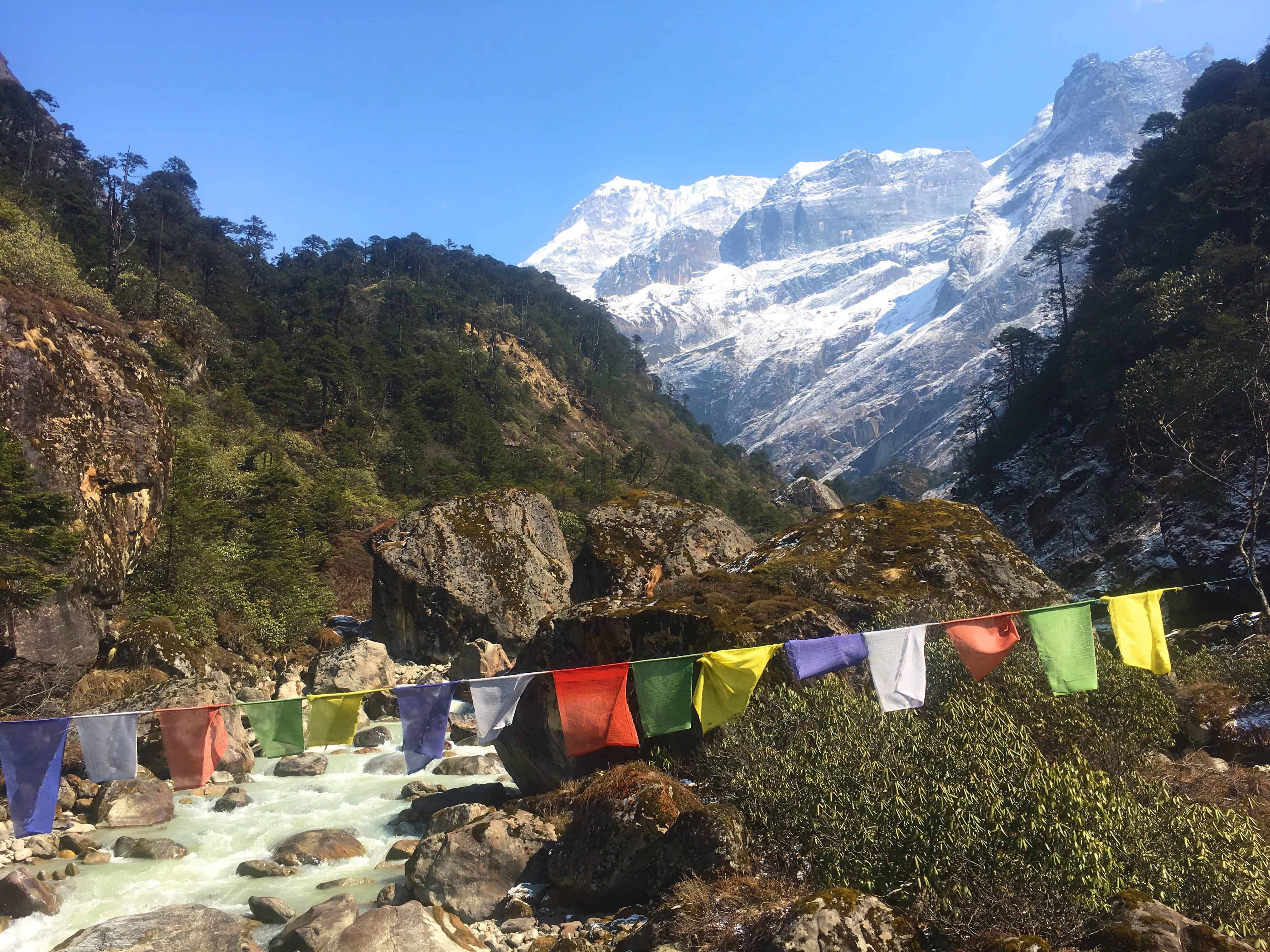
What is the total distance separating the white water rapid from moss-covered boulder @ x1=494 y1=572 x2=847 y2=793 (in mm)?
2214

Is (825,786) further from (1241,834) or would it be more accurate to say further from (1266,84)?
(1266,84)

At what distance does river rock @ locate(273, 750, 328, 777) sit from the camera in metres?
14.1

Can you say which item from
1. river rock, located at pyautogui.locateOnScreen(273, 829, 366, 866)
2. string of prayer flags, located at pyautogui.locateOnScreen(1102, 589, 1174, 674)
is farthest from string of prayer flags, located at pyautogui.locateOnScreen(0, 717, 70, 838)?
string of prayer flags, located at pyautogui.locateOnScreen(1102, 589, 1174, 674)

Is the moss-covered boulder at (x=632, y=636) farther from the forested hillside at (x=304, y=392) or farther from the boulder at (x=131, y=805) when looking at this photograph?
the forested hillside at (x=304, y=392)

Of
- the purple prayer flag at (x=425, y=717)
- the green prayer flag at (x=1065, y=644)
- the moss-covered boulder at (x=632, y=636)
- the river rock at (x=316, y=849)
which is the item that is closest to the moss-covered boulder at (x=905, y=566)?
the moss-covered boulder at (x=632, y=636)

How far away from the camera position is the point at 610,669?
313 inches

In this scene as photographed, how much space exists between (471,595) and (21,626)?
10677mm

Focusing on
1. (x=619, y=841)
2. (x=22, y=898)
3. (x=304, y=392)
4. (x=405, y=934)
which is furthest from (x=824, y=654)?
(x=304, y=392)

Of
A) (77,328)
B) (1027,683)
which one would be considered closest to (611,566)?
(1027,683)

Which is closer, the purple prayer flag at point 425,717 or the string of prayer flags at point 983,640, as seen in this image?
the string of prayer flags at point 983,640

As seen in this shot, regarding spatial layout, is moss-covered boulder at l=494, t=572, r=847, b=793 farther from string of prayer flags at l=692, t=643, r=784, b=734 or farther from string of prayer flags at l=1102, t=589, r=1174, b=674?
string of prayer flags at l=1102, t=589, r=1174, b=674

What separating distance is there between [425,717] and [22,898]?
4924 millimetres

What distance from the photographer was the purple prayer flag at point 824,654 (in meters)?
7.59

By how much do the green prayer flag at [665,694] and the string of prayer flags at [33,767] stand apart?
5.63 m
